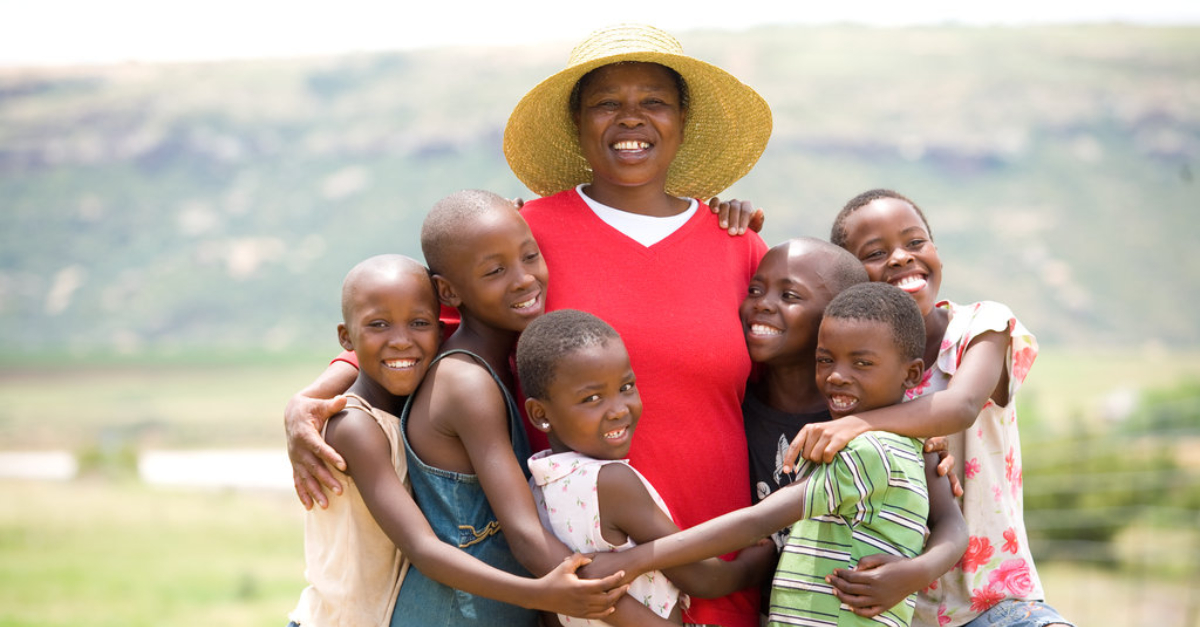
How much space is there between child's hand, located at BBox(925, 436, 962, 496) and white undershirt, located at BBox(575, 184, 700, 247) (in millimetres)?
967

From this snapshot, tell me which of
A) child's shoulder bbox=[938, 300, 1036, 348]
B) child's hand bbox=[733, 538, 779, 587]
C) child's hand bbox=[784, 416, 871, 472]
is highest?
child's shoulder bbox=[938, 300, 1036, 348]

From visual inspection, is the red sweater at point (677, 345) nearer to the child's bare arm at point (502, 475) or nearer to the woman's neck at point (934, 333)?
the child's bare arm at point (502, 475)

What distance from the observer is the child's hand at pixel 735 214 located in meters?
3.31

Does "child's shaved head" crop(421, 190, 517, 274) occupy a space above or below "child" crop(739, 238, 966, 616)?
above

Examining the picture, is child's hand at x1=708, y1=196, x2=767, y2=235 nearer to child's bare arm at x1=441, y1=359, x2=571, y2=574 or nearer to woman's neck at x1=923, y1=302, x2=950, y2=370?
woman's neck at x1=923, y1=302, x2=950, y2=370

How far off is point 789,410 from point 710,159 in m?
1.05

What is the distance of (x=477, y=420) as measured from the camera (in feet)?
9.03

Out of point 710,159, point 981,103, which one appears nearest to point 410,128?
point 981,103

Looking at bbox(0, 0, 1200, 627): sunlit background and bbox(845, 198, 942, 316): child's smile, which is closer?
bbox(845, 198, 942, 316): child's smile

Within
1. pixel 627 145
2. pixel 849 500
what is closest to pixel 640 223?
pixel 627 145

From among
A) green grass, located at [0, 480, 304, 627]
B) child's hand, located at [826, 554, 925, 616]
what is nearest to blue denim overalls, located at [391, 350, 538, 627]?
child's hand, located at [826, 554, 925, 616]

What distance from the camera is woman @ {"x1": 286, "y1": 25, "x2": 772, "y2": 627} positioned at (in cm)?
296

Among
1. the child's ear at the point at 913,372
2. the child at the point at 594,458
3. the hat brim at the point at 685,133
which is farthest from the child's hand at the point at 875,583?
the hat brim at the point at 685,133

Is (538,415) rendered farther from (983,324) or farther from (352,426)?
(983,324)
